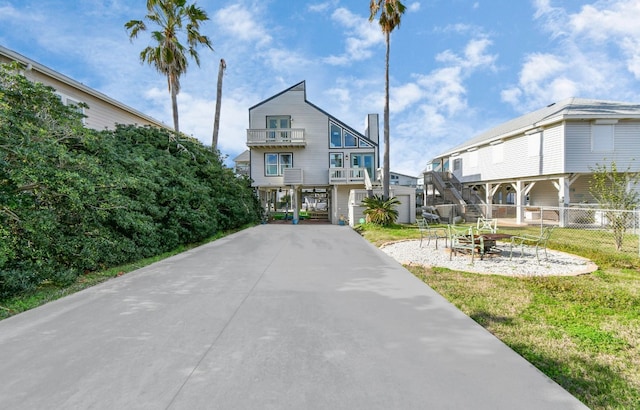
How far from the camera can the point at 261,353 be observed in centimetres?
273

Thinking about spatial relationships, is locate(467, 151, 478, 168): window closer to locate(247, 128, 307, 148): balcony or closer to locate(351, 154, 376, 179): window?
locate(351, 154, 376, 179): window

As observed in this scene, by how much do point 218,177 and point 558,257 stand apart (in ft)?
44.1

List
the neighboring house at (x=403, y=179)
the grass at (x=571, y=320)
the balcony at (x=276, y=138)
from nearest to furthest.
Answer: the grass at (x=571, y=320) < the balcony at (x=276, y=138) < the neighboring house at (x=403, y=179)

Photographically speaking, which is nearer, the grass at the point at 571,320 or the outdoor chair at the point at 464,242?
the grass at the point at 571,320

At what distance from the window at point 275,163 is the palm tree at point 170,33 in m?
7.46

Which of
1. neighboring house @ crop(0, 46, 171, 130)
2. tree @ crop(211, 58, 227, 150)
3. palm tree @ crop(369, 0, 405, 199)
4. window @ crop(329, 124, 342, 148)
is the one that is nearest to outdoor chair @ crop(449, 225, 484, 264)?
palm tree @ crop(369, 0, 405, 199)

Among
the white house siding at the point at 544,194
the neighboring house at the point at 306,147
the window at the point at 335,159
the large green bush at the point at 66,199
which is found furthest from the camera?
the window at the point at 335,159

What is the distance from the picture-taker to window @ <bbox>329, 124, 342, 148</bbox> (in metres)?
21.0

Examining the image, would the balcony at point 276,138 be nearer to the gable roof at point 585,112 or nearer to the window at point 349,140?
the window at point 349,140

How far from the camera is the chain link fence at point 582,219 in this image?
336 inches

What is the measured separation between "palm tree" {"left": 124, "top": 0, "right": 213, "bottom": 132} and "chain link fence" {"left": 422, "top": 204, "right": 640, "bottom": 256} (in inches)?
703

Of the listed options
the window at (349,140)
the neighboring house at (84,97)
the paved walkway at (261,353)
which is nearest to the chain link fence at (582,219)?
the paved walkway at (261,353)

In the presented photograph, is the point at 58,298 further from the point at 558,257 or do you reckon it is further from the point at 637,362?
the point at 558,257

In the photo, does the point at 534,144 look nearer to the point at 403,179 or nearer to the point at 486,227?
the point at 486,227
